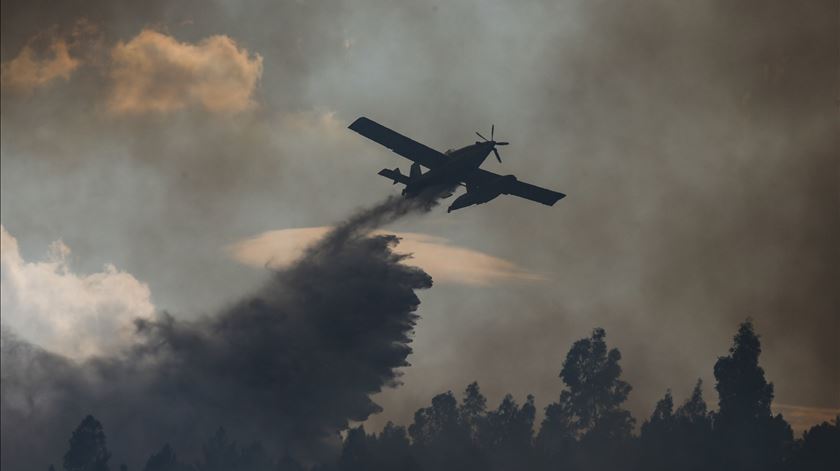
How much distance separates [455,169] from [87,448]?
9026 centimetres

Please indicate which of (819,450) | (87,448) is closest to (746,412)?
(819,450)

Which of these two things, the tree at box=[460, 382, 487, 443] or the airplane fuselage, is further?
the tree at box=[460, 382, 487, 443]

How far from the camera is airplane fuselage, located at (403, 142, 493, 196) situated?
78.1m

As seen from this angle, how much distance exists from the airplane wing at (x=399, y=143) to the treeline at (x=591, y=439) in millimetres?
50416

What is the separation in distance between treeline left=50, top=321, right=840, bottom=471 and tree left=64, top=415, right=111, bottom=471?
15 cm

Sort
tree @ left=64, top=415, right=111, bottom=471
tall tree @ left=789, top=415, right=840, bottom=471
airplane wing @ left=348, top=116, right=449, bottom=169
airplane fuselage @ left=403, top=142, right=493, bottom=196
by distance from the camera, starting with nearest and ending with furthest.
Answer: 1. airplane fuselage @ left=403, top=142, right=493, bottom=196
2. airplane wing @ left=348, top=116, right=449, bottom=169
3. tall tree @ left=789, top=415, right=840, bottom=471
4. tree @ left=64, top=415, right=111, bottom=471

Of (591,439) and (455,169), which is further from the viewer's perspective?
(591,439)

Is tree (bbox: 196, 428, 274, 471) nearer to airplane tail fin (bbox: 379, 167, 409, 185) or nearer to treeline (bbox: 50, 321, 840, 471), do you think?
treeline (bbox: 50, 321, 840, 471)

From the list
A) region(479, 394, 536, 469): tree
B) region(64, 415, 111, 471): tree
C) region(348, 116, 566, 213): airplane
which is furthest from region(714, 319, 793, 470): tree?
region(64, 415, 111, 471): tree

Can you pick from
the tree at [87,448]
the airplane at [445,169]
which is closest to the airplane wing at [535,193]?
the airplane at [445,169]

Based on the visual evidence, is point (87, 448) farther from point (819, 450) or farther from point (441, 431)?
point (819, 450)

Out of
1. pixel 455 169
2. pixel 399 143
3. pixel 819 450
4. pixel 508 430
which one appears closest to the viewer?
pixel 455 169

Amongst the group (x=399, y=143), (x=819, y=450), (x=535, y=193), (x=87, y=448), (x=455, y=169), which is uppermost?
(x=535, y=193)

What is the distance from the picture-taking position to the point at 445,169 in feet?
263
